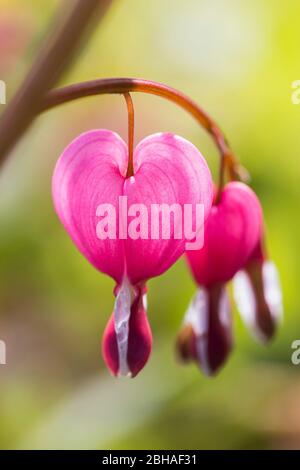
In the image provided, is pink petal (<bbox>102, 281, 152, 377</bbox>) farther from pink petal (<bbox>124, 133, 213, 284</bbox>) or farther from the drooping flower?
the drooping flower

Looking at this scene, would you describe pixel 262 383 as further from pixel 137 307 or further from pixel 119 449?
pixel 137 307

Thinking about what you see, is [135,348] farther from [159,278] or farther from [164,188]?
[159,278]

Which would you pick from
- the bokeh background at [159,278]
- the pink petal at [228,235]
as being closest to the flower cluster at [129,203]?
the pink petal at [228,235]

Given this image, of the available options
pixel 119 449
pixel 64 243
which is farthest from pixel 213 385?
pixel 64 243

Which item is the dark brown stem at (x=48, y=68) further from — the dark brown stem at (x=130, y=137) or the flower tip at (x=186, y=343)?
the flower tip at (x=186, y=343)

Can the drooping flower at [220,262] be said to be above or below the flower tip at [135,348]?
above

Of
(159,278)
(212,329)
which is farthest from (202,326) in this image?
(159,278)

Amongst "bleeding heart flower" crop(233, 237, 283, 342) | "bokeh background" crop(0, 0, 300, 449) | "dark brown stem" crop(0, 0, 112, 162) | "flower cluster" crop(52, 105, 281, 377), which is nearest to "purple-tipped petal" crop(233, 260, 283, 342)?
"bleeding heart flower" crop(233, 237, 283, 342)
